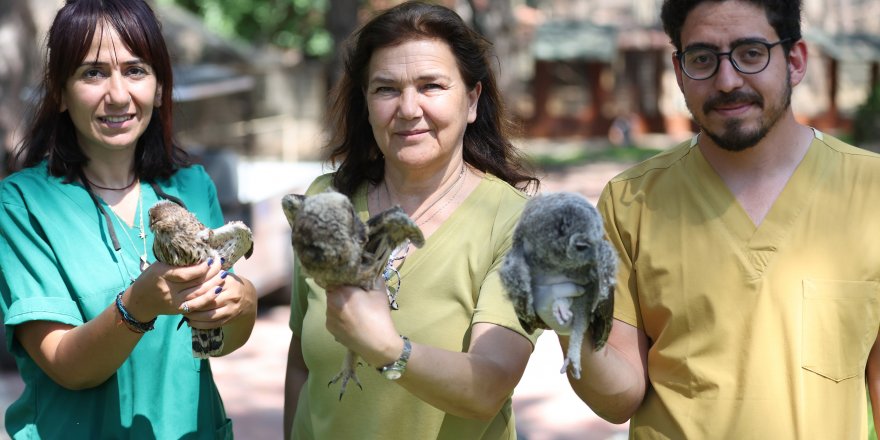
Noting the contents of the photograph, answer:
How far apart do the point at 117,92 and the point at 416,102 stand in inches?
34.6

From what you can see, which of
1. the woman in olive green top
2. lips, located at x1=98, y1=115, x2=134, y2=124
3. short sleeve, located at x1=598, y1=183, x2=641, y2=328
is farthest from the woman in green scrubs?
short sleeve, located at x1=598, y1=183, x2=641, y2=328

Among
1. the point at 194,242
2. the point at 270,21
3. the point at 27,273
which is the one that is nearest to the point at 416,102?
the point at 194,242

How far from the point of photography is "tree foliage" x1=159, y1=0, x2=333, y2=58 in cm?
2547

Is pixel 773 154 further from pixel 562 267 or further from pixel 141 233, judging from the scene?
pixel 141 233

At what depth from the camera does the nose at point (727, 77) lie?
225cm

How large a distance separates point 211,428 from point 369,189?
0.88 meters

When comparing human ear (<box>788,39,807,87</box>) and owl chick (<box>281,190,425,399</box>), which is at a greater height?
human ear (<box>788,39,807,87</box>)

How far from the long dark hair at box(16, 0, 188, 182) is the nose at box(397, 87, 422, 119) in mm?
800

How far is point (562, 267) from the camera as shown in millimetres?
1875

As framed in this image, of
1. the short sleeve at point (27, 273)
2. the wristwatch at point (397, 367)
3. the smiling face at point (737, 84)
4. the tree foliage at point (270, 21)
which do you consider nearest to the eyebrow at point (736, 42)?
the smiling face at point (737, 84)

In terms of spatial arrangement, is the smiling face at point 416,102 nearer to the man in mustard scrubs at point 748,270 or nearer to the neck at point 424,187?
the neck at point 424,187

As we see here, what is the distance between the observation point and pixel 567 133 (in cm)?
2758

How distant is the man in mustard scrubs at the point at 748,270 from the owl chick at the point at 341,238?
1.93 ft

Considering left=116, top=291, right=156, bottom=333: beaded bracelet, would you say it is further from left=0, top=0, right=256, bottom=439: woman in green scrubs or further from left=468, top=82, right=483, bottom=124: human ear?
left=468, top=82, right=483, bottom=124: human ear
